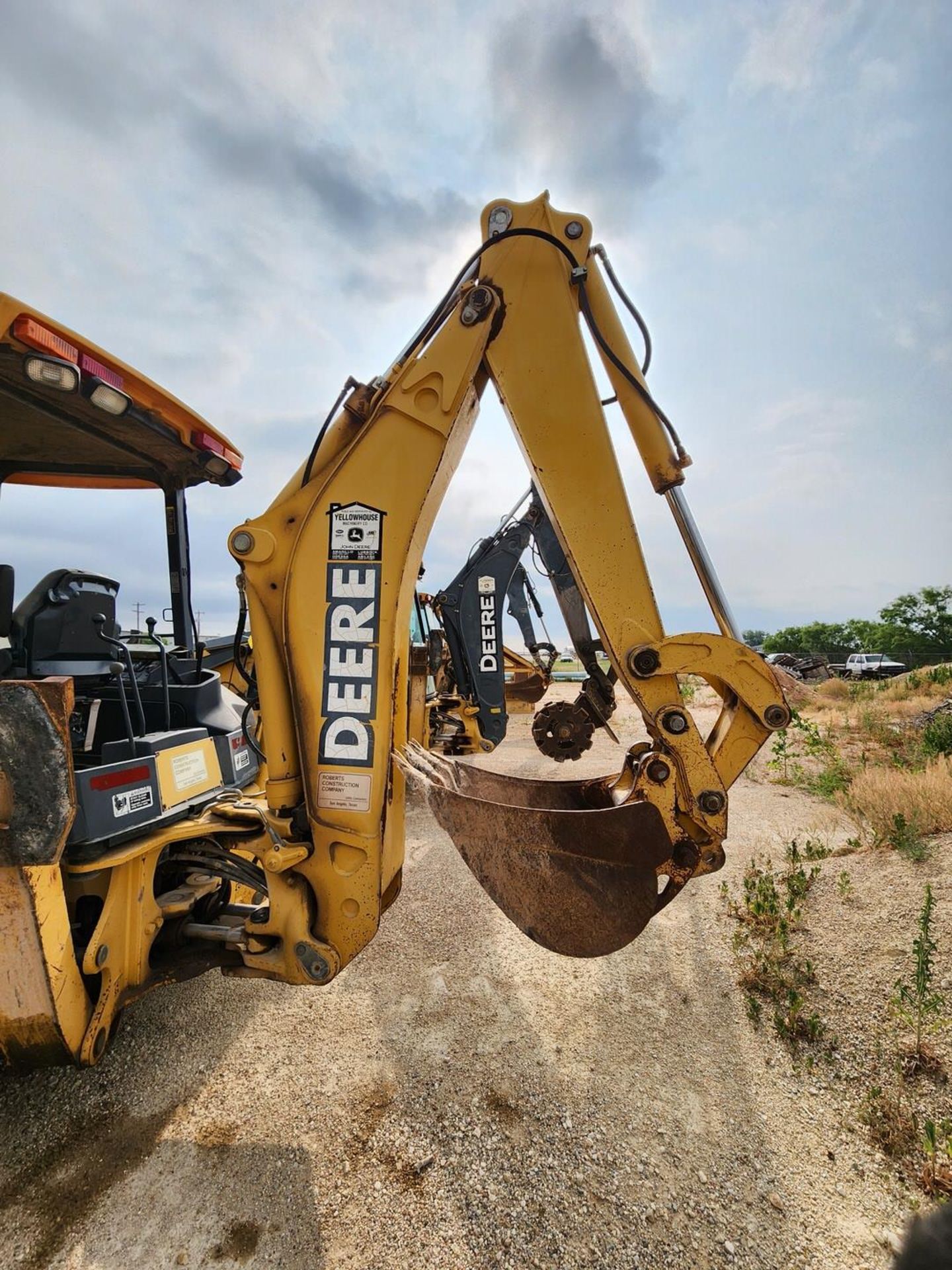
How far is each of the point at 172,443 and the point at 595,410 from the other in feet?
6.73

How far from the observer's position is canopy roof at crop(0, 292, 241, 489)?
2.14m

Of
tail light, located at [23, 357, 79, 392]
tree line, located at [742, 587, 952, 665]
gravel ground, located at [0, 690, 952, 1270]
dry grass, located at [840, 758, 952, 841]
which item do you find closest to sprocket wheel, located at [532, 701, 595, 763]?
dry grass, located at [840, 758, 952, 841]

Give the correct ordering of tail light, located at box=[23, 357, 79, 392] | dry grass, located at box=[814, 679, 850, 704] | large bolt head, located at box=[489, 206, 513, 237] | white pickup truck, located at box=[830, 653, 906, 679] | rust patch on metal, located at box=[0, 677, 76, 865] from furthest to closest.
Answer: white pickup truck, located at box=[830, 653, 906, 679], dry grass, located at box=[814, 679, 850, 704], large bolt head, located at box=[489, 206, 513, 237], tail light, located at box=[23, 357, 79, 392], rust patch on metal, located at box=[0, 677, 76, 865]

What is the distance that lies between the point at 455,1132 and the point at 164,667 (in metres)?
2.28

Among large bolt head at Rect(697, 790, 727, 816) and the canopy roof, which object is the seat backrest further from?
large bolt head at Rect(697, 790, 727, 816)

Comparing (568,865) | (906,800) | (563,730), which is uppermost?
(568,865)

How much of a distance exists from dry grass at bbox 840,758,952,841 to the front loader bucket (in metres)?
3.54

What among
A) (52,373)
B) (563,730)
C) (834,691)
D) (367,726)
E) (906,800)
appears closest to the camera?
(52,373)

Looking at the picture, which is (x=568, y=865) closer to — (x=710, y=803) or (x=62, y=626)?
(x=710, y=803)

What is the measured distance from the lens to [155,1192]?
6.62 ft

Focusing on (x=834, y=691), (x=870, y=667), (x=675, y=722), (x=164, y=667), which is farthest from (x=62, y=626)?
(x=870, y=667)

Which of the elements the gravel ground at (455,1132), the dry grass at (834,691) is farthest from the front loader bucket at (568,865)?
the dry grass at (834,691)

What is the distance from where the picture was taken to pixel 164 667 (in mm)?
2844

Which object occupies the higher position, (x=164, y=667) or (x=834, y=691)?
(x=164, y=667)
